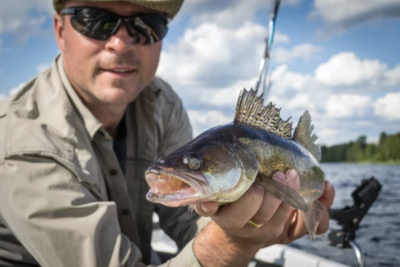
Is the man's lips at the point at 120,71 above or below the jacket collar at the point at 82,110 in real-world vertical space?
above

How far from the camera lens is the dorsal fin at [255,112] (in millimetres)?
2275

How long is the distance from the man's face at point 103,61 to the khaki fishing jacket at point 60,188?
0.45ft

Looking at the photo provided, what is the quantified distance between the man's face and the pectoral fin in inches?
69.6

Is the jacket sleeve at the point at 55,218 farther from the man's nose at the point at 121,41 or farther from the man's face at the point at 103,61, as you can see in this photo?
the man's nose at the point at 121,41

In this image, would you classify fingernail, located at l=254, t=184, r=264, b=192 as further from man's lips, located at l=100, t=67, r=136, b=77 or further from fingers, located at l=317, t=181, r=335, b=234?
man's lips, located at l=100, t=67, r=136, b=77

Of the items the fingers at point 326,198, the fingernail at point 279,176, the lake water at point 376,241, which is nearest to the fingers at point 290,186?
the fingernail at point 279,176

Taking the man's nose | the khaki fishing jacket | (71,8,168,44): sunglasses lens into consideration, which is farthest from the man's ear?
the man's nose

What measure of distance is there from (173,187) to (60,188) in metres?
1.18

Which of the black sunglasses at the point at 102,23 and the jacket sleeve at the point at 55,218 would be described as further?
the black sunglasses at the point at 102,23

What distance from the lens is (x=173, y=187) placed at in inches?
69.9

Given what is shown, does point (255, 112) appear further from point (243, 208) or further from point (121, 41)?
point (121, 41)

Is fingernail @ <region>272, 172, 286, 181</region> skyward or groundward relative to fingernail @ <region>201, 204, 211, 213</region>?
skyward

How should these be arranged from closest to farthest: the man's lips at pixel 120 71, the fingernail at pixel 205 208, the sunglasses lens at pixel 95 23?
the fingernail at pixel 205 208 < the sunglasses lens at pixel 95 23 < the man's lips at pixel 120 71

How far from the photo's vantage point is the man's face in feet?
10.9
